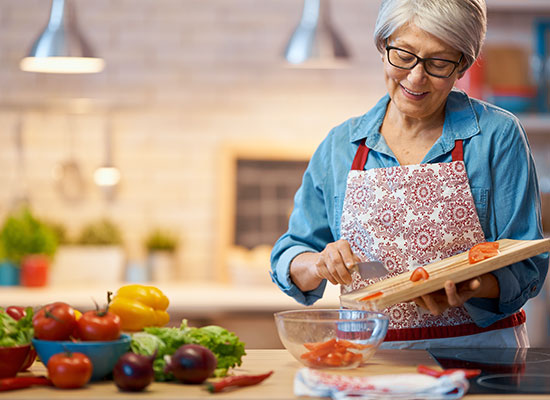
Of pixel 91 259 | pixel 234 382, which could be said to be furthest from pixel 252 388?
pixel 91 259

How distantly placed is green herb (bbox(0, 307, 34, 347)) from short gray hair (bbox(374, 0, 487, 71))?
3.58 ft

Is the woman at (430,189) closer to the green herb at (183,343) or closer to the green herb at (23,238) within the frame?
the green herb at (183,343)

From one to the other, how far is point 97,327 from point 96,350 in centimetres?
4

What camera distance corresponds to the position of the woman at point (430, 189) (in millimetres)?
1872

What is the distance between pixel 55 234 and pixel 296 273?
2.63m

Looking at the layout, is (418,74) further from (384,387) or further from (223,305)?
(223,305)

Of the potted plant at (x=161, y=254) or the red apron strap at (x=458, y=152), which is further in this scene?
the potted plant at (x=161, y=254)

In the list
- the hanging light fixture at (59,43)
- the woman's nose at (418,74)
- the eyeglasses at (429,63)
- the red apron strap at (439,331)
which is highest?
the hanging light fixture at (59,43)

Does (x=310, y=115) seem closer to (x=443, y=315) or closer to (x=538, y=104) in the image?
(x=538, y=104)

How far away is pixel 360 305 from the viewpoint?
172 centimetres

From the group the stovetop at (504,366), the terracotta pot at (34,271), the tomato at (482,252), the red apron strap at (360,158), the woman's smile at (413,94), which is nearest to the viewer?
the stovetop at (504,366)

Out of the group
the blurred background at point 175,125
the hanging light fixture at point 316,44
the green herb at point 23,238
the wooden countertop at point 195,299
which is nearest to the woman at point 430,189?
the hanging light fixture at point 316,44

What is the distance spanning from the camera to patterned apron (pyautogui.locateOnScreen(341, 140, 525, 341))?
1.95 meters

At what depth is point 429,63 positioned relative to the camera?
6.21 ft
